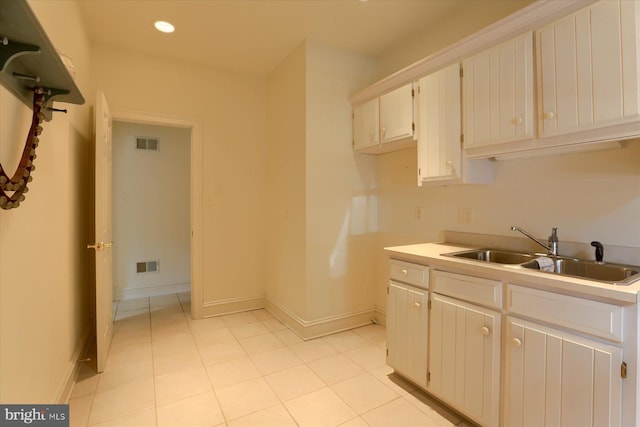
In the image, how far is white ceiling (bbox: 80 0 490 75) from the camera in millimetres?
2398

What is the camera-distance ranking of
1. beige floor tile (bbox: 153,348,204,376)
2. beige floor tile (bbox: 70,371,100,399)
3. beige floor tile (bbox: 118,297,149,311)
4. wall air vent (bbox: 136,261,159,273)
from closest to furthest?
beige floor tile (bbox: 70,371,100,399) < beige floor tile (bbox: 153,348,204,376) < beige floor tile (bbox: 118,297,149,311) < wall air vent (bbox: 136,261,159,273)

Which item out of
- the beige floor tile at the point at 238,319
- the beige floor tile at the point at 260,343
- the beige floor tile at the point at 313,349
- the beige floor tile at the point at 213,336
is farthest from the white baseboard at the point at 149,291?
the beige floor tile at the point at 313,349

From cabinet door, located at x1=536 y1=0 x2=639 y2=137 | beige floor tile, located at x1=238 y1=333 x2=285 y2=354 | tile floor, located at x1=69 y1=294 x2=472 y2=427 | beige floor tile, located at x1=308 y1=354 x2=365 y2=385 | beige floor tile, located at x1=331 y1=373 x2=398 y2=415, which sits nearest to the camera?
cabinet door, located at x1=536 y1=0 x2=639 y2=137

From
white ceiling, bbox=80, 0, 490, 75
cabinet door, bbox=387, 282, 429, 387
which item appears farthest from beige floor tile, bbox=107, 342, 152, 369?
white ceiling, bbox=80, 0, 490, 75

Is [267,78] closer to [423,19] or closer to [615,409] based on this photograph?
[423,19]

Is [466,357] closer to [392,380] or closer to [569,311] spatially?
[569,311]

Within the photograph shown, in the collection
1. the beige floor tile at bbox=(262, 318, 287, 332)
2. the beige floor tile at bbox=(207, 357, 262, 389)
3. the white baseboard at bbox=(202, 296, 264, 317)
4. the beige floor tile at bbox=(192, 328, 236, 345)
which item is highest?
the white baseboard at bbox=(202, 296, 264, 317)

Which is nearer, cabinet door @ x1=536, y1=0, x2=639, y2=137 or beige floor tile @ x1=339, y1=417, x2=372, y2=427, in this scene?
cabinet door @ x1=536, y1=0, x2=639, y2=137

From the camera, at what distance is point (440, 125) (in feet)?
7.22

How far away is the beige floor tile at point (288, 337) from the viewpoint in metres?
2.85

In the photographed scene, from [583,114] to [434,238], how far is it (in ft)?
4.50

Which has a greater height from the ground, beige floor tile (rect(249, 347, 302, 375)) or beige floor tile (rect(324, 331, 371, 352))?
beige floor tile (rect(324, 331, 371, 352))

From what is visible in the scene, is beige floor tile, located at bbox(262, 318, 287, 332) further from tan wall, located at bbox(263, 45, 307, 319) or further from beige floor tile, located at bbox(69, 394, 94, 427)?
beige floor tile, located at bbox(69, 394, 94, 427)

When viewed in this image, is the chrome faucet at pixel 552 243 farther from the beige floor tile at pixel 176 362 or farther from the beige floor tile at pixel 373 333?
the beige floor tile at pixel 176 362
